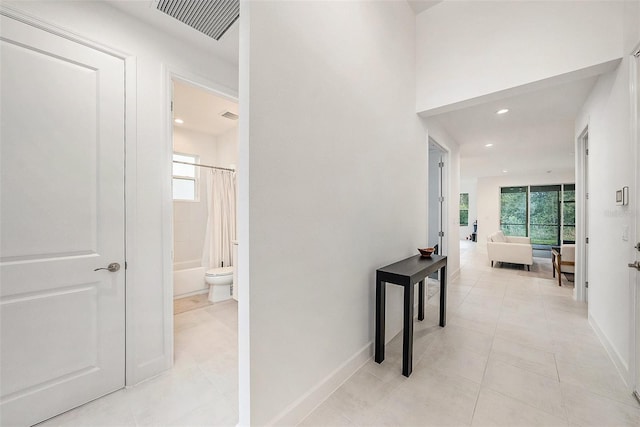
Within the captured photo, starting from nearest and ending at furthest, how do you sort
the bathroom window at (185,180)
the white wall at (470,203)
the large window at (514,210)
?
the bathroom window at (185,180) < the large window at (514,210) < the white wall at (470,203)

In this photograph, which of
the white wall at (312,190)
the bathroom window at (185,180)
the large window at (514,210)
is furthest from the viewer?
the large window at (514,210)

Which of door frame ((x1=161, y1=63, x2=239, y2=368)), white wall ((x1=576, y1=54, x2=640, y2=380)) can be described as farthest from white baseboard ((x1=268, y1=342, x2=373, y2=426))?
white wall ((x1=576, y1=54, x2=640, y2=380))

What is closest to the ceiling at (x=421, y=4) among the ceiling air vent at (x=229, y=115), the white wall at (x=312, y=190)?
the white wall at (x=312, y=190)

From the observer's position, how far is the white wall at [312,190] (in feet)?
4.23

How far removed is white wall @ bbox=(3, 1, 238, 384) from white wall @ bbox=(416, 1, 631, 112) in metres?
2.56

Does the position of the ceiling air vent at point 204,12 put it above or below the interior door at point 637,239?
above

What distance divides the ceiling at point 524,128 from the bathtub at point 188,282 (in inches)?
167

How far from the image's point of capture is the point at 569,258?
4730 mm

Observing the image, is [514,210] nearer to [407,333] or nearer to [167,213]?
[407,333]

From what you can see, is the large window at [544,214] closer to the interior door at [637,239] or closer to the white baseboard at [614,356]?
the white baseboard at [614,356]

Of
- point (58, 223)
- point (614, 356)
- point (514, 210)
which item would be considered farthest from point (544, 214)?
point (58, 223)

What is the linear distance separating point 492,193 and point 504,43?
7671mm

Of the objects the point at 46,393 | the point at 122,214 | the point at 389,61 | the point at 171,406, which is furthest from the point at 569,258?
the point at 46,393

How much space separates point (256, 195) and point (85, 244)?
4.25 ft
